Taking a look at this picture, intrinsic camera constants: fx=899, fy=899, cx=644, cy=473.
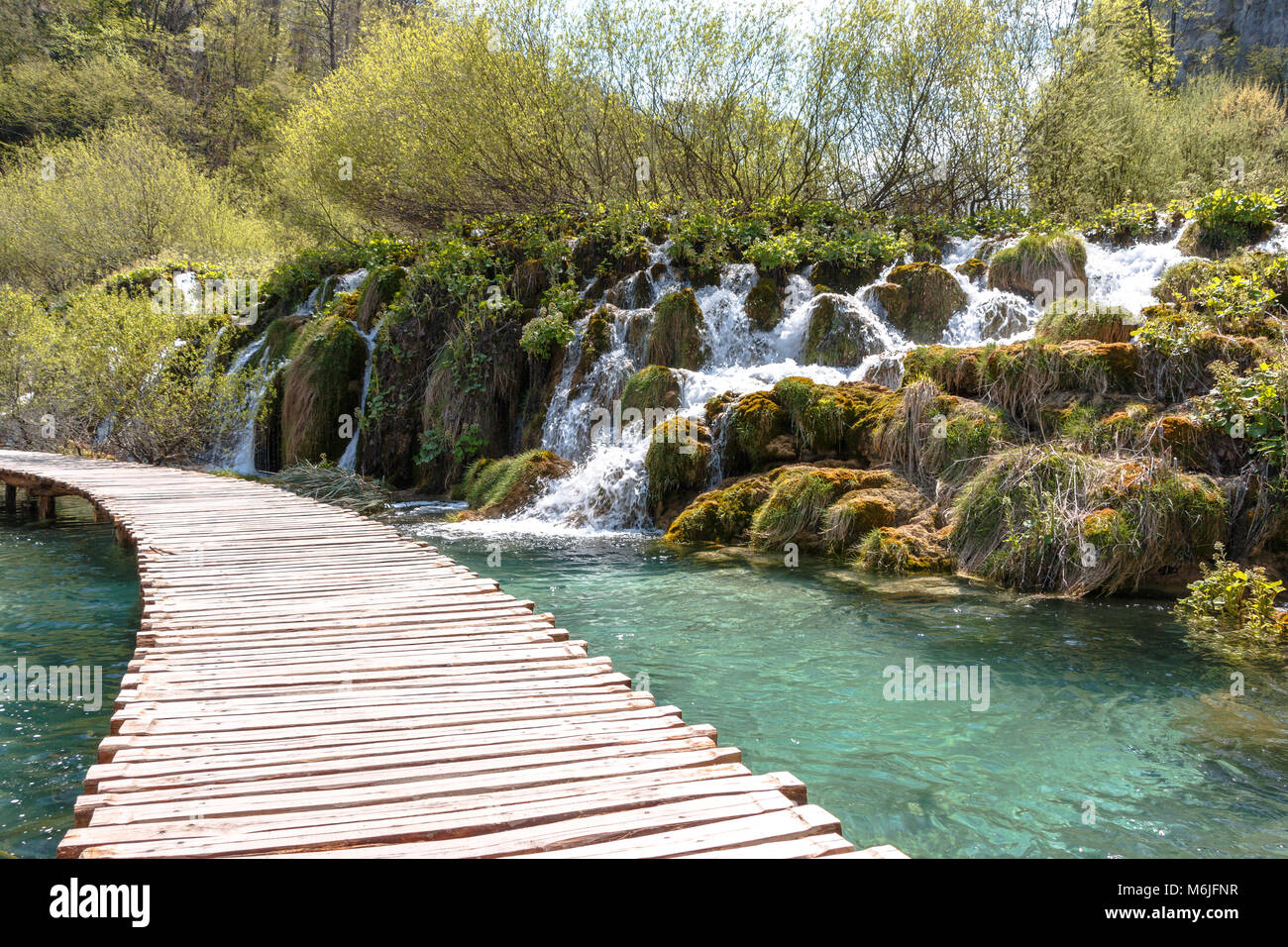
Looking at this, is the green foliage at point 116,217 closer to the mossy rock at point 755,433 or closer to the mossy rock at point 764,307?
the mossy rock at point 764,307

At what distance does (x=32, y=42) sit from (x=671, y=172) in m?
35.4

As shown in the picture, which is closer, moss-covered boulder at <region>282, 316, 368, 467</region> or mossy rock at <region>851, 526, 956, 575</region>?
mossy rock at <region>851, 526, 956, 575</region>

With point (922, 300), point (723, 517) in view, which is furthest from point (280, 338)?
point (922, 300)

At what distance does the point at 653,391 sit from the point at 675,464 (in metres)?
1.85

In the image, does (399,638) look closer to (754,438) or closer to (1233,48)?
(754,438)

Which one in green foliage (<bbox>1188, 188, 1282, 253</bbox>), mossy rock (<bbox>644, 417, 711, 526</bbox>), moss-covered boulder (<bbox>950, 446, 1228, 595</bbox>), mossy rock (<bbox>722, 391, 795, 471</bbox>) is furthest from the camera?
green foliage (<bbox>1188, 188, 1282, 253</bbox>)

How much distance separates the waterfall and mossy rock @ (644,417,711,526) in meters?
7.11

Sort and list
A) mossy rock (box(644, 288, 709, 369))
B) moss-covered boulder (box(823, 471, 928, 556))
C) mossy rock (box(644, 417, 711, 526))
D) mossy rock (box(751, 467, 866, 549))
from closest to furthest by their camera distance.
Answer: moss-covered boulder (box(823, 471, 928, 556)) < mossy rock (box(751, 467, 866, 549)) < mossy rock (box(644, 417, 711, 526)) < mossy rock (box(644, 288, 709, 369))

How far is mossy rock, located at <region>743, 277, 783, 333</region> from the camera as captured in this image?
15438 mm

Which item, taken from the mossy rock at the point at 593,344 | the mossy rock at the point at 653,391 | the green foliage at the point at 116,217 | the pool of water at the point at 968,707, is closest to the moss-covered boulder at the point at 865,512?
the pool of water at the point at 968,707

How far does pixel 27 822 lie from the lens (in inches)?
166

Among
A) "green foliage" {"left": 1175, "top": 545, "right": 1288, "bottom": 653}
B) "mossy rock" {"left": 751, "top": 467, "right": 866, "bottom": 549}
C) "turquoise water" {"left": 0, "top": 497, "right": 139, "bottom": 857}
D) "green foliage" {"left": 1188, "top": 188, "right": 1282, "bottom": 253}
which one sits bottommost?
"turquoise water" {"left": 0, "top": 497, "right": 139, "bottom": 857}

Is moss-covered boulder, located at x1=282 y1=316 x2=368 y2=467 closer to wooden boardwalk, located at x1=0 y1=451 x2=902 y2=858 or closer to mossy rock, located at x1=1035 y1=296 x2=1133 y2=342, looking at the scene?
wooden boardwalk, located at x1=0 y1=451 x2=902 y2=858

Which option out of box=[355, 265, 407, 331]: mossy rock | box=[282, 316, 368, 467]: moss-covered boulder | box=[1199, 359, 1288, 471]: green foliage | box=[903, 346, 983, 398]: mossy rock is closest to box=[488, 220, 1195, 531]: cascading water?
box=[903, 346, 983, 398]: mossy rock
